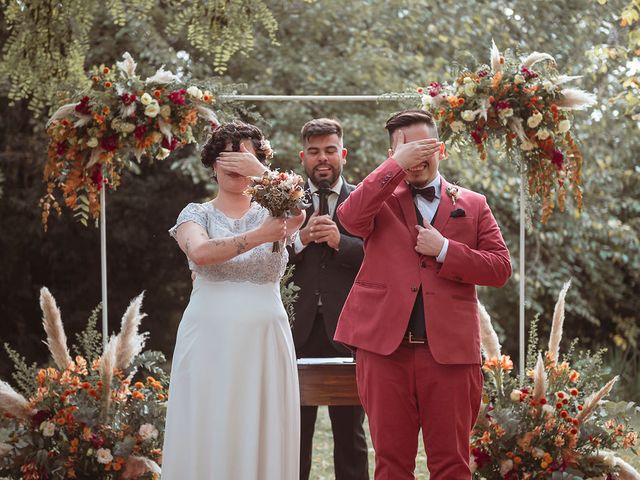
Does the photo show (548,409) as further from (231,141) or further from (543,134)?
(231,141)

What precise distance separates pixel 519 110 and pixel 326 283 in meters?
1.38

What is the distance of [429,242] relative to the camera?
3.62 meters

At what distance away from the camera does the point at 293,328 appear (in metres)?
4.66

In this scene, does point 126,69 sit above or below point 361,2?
below

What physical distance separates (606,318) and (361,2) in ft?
15.1

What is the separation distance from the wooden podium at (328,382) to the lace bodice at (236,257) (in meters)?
0.82

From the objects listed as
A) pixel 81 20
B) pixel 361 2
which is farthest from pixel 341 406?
pixel 361 2

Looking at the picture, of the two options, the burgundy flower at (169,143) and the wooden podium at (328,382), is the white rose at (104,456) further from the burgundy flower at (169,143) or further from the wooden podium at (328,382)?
the burgundy flower at (169,143)

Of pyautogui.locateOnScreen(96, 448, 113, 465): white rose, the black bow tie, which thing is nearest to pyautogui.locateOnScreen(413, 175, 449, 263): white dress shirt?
the black bow tie

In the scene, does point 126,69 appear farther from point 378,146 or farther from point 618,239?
point 618,239

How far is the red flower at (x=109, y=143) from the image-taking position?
514 cm

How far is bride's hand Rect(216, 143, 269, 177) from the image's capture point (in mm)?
3758

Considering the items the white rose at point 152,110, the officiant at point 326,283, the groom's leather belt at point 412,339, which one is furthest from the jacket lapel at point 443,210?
the white rose at point 152,110

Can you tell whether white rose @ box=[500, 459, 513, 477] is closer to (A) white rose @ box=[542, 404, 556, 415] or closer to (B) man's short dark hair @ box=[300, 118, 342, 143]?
(A) white rose @ box=[542, 404, 556, 415]
